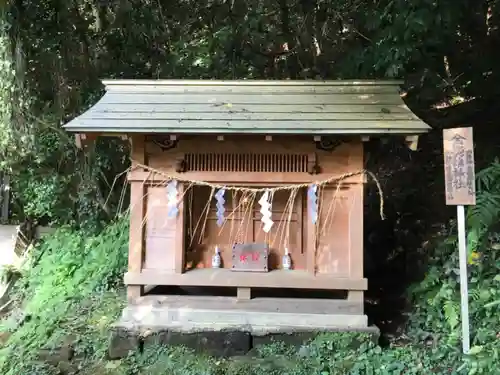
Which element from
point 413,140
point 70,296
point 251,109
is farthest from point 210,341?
point 70,296

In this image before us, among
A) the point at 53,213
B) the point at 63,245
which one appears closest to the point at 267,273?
the point at 63,245

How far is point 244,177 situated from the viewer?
606 cm

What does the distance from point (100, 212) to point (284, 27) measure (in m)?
5.35

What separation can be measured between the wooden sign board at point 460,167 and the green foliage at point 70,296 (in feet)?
14.8

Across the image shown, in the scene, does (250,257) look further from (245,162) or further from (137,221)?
(137,221)

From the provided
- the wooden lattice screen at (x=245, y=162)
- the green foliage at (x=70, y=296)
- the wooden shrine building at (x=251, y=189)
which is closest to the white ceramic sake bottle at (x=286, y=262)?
the wooden shrine building at (x=251, y=189)

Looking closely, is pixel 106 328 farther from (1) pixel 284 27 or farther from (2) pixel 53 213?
(1) pixel 284 27

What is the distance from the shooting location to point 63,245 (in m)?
10.6

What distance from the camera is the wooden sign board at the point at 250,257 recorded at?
6.17 meters

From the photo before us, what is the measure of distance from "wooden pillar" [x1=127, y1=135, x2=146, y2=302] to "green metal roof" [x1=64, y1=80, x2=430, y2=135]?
0.45m

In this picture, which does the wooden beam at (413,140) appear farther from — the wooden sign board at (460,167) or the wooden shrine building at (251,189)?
the wooden sign board at (460,167)

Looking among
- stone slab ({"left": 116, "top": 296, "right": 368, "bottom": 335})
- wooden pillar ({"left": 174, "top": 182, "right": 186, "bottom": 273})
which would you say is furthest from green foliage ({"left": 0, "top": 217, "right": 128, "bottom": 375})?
wooden pillar ({"left": 174, "top": 182, "right": 186, "bottom": 273})

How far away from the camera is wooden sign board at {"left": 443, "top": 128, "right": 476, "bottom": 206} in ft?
16.3

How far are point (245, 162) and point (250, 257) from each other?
1.20 meters
